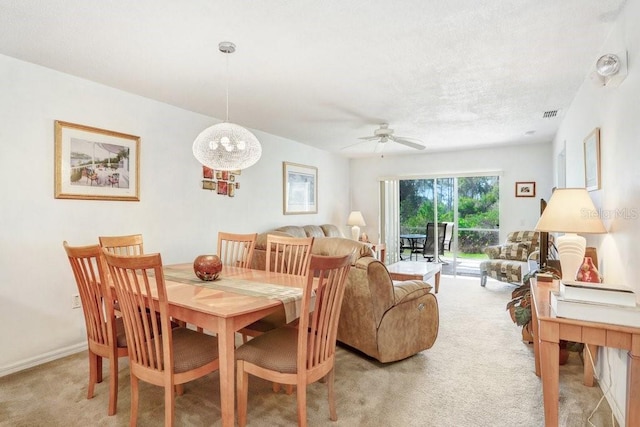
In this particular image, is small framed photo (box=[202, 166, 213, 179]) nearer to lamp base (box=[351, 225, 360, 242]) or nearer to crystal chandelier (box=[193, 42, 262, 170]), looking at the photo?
crystal chandelier (box=[193, 42, 262, 170])

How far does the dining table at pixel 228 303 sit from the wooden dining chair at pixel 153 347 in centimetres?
16

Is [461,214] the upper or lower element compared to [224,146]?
lower

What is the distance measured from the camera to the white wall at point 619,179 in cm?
185

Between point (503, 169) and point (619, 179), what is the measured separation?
4366 mm

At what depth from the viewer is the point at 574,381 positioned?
248 cm

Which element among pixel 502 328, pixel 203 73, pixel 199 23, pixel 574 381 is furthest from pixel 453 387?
pixel 203 73

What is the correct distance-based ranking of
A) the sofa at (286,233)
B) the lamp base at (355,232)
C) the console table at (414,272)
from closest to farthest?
1. the sofa at (286,233)
2. the console table at (414,272)
3. the lamp base at (355,232)

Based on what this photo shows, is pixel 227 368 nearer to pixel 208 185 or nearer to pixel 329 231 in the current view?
pixel 208 185

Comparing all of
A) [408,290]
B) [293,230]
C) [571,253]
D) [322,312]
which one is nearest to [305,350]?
[322,312]

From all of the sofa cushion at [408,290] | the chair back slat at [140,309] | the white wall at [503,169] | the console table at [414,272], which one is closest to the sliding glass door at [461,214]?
the white wall at [503,169]

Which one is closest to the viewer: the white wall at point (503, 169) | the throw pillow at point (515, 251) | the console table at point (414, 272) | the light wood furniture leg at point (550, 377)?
the light wood furniture leg at point (550, 377)

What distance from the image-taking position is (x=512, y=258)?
17.7 ft

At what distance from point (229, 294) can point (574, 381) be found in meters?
2.50

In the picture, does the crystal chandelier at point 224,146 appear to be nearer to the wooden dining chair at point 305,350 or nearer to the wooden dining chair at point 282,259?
the wooden dining chair at point 282,259
